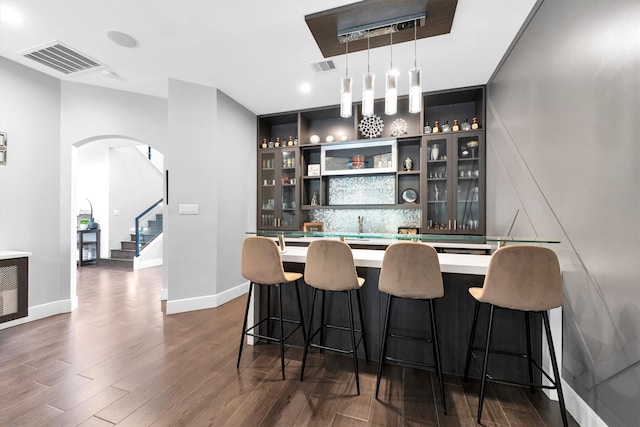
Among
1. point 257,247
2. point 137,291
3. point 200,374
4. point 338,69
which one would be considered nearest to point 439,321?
point 257,247

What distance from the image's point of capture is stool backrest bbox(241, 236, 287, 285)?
2.20m

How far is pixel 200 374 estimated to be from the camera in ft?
7.22

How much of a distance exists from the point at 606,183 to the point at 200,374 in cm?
285

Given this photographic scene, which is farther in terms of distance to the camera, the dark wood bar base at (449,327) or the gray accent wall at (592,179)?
the dark wood bar base at (449,327)

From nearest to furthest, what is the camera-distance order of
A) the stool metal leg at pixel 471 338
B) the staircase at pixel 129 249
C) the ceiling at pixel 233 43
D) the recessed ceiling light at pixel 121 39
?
the stool metal leg at pixel 471 338 < the ceiling at pixel 233 43 < the recessed ceiling light at pixel 121 39 < the staircase at pixel 129 249

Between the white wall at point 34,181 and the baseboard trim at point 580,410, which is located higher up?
the white wall at point 34,181

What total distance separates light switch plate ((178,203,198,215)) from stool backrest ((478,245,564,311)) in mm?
3351

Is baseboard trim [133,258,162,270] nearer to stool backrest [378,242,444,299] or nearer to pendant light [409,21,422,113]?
stool backrest [378,242,444,299]

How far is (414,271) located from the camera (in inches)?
71.9

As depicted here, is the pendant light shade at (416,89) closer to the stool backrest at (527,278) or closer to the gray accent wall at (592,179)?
the gray accent wall at (592,179)

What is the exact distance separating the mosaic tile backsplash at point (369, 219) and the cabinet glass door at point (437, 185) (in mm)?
274

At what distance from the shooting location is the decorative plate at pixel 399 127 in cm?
446

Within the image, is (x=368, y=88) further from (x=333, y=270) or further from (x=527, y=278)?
(x=527, y=278)

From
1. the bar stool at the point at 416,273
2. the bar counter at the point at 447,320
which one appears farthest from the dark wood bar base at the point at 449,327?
the bar stool at the point at 416,273
